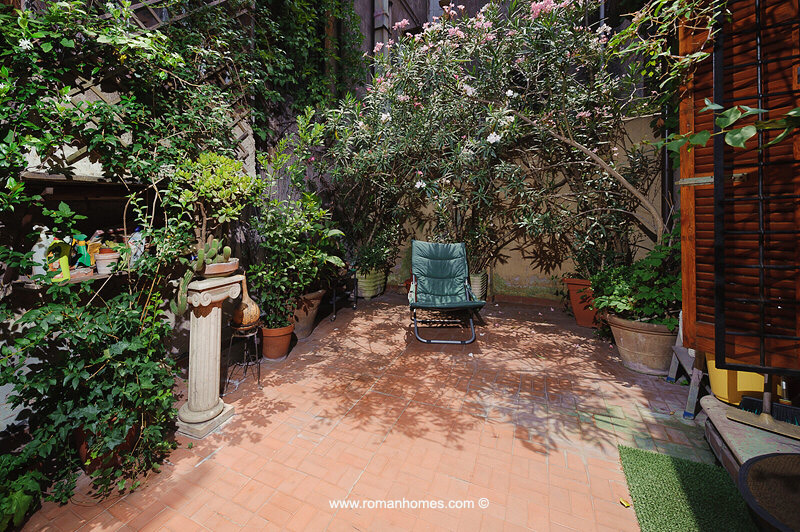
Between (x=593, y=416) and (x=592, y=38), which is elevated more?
(x=592, y=38)

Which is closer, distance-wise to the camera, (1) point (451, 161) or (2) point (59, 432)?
(2) point (59, 432)

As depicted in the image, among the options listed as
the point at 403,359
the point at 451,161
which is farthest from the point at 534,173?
the point at 403,359

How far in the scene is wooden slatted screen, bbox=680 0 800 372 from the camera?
1.48 meters

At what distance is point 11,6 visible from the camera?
186cm

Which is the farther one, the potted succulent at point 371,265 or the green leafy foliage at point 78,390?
the potted succulent at point 371,265

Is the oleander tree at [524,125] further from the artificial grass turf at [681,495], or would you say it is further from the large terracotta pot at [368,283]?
the artificial grass turf at [681,495]

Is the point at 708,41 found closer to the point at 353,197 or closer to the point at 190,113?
the point at 190,113

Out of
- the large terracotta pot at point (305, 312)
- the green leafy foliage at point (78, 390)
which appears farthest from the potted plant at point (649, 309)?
the green leafy foliage at point (78, 390)

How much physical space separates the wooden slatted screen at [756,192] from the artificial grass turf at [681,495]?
79cm

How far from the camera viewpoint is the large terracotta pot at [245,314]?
2955 millimetres

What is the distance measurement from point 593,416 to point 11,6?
4622mm

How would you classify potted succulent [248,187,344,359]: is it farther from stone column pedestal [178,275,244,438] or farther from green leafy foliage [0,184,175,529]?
green leafy foliage [0,184,175,529]

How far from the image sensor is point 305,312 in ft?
13.7

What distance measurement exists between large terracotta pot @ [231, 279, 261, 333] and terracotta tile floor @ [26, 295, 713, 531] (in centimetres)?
59
